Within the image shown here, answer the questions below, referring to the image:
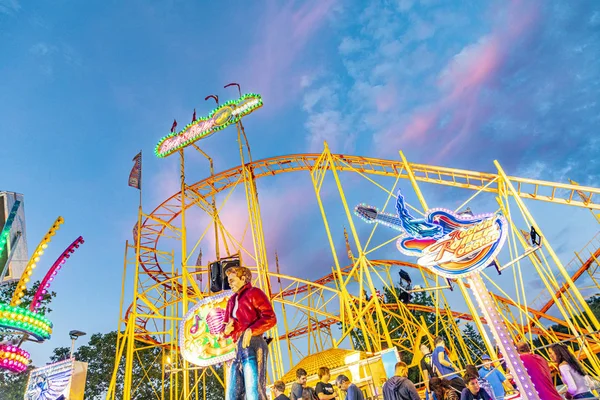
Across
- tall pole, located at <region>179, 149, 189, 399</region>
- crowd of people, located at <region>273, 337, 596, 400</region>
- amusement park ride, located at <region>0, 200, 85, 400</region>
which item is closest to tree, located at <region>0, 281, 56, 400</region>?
amusement park ride, located at <region>0, 200, 85, 400</region>

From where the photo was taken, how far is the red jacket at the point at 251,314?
3455 mm

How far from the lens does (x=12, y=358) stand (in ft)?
36.8

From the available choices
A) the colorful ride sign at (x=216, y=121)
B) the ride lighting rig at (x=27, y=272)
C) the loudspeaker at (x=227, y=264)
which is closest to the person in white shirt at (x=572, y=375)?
the loudspeaker at (x=227, y=264)

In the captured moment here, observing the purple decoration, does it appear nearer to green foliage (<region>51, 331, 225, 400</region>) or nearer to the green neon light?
the green neon light

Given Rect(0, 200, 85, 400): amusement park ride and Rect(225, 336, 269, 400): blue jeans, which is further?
Rect(0, 200, 85, 400): amusement park ride

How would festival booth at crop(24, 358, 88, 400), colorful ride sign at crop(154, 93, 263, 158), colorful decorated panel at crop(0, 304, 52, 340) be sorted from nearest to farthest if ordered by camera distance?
colorful decorated panel at crop(0, 304, 52, 340) < festival booth at crop(24, 358, 88, 400) < colorful ride sign at crop(154, 93, 263, 158)

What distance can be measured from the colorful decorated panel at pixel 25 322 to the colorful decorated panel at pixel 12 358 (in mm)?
1129

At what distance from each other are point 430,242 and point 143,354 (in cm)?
2766

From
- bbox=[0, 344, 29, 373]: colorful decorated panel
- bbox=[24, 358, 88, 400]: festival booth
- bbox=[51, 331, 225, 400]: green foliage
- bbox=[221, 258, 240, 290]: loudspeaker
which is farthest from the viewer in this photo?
bbox=[51, 331, 225, 400]: green foliage

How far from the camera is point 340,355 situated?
32.9 ft

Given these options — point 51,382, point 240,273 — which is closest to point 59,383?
point 51,382

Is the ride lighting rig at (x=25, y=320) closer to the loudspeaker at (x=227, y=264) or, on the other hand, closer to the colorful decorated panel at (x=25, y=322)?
the colorful decorated panel at (x=25, y=322)

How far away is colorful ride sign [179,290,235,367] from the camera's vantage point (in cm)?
603

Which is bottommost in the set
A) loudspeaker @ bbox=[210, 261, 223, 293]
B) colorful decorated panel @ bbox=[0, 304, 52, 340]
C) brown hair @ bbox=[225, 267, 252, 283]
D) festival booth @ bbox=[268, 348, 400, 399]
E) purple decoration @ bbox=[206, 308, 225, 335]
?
festival booth @ bbox=[268, 348, 400, 399]
